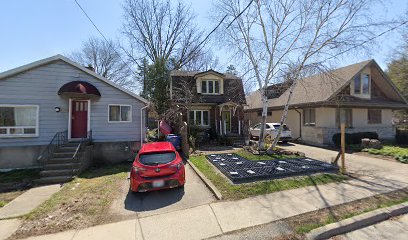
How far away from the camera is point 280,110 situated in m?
21.4

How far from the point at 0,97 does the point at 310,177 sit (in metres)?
14.4

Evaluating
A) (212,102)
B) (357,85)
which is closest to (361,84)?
(357,85)

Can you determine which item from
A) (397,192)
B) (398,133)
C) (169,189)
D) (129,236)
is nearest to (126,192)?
(169,189)

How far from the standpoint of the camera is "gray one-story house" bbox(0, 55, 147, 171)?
34.7 ft

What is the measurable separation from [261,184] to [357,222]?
112 inches

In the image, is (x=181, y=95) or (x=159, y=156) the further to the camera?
(x=181, y=95)

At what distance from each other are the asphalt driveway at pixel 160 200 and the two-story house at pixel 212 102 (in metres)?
11.2

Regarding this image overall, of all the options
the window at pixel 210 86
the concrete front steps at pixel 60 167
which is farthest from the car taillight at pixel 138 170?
the window at pixel 210 86

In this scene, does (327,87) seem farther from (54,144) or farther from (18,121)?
(18,121)

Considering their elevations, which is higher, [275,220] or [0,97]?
[0,97]

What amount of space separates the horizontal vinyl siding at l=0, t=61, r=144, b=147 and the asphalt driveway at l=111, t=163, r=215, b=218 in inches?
206

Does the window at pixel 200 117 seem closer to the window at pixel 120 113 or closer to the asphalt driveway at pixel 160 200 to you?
the window at pixel 120 113

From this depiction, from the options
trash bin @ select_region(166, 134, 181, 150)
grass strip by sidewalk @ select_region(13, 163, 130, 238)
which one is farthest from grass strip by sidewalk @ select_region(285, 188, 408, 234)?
trash bin @ select_region(166, 134, 181, 150)

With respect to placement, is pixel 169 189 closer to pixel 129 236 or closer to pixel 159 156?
pixel 159 156
